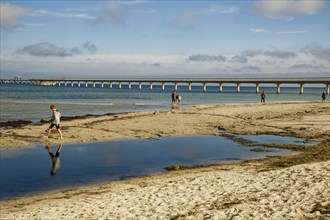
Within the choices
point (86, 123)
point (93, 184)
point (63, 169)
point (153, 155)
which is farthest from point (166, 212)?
point (86, 123)

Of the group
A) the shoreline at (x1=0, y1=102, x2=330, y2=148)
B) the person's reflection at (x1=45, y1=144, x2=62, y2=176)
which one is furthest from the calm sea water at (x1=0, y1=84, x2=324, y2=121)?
the person's reflection at (x1=45, y1=144, x2=62, y2=176)

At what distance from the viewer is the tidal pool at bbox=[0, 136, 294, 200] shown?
36.9 feet

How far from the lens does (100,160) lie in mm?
14133

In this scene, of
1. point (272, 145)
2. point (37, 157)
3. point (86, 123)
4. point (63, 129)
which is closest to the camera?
point (37, 157)

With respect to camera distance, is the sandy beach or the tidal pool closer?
the sandy beach

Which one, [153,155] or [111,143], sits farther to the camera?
[111,143]

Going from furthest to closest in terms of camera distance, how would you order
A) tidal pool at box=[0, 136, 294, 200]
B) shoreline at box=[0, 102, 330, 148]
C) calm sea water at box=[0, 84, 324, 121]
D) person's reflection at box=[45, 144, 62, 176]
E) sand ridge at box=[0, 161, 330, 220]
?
calm sea water at box=[0, 84, 324, 121] → shoreline at box=[0, 102, 330, 148] → person's reflection at box=[45, 144, 62, 176] → tidal pool at box=[0, 136, 294, 200] → sand ridge at box=[0, 161, 330, 220]

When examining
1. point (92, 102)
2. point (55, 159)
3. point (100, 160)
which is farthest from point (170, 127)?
point (92, 102)

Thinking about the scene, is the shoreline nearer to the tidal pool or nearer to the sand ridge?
the tidal pool

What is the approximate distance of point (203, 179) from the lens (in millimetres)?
10656

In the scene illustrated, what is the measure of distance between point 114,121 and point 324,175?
1628cm

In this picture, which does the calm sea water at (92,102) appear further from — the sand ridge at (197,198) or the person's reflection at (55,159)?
the sand ridge at (197,198)

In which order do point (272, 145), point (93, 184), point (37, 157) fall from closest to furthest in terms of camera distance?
point (93, 184)
point (37, 157)
point (272, 145)

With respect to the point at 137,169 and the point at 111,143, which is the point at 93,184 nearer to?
the point at 137,169
